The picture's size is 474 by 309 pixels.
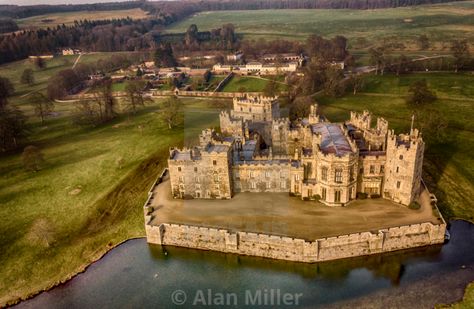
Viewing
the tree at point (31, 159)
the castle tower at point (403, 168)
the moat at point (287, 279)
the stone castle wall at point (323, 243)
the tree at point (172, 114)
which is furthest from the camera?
the tree at point (172, 114)

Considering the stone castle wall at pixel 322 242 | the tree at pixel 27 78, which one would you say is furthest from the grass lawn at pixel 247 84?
the stone castle wall at pixel 322 242

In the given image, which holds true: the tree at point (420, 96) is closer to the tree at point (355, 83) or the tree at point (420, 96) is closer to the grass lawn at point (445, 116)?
the grass lawn at point (445, 116)

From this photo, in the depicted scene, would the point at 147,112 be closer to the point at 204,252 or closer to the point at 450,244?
the point at 204,252

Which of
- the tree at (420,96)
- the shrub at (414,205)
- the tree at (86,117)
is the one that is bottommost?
the shrub at (414,205)

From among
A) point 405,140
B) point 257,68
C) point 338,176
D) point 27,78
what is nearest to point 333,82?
point 257,68

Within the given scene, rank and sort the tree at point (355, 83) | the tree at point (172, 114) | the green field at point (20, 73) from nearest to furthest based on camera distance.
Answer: the tree at point (172, 114)
the tree at point (355, 83)
the green field at point (20, 73)

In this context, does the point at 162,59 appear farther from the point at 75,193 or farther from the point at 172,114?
the point at 75,193

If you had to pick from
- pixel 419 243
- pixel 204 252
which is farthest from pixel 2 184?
pixel 419 243
